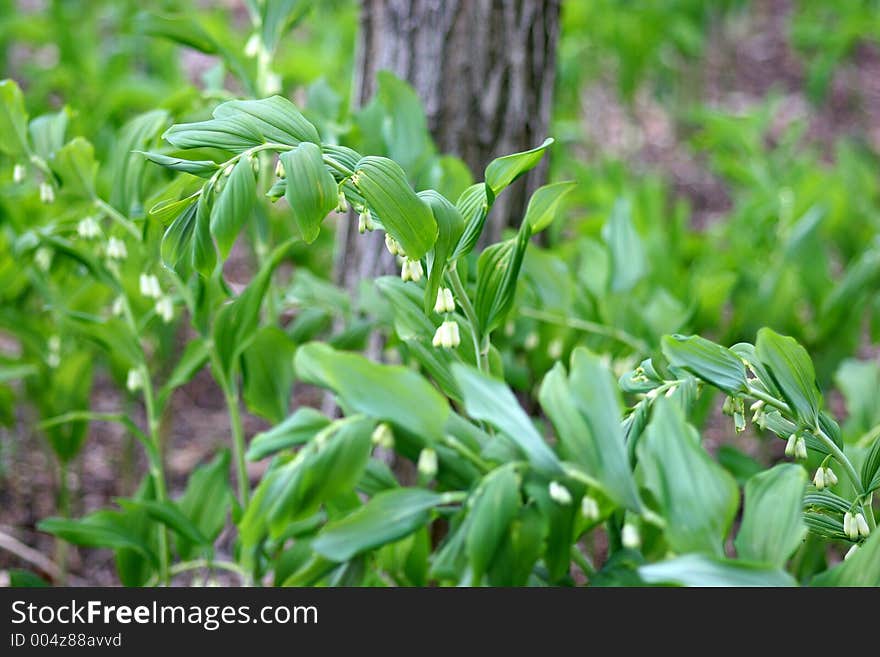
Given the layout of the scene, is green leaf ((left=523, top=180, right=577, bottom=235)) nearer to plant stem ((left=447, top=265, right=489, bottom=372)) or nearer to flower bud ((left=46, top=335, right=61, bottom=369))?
plant stem ((left=447, top=265, right=489, bottom=372))

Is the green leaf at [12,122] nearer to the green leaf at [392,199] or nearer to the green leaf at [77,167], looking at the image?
Answer: the green leaf at [77,167]

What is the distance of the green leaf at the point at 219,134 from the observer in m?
0.87

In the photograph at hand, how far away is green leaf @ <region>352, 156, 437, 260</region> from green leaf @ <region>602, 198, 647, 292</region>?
0.86 metres

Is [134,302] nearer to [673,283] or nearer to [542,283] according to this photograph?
[542,283]

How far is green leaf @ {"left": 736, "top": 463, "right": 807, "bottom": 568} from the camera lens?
32.6 inches

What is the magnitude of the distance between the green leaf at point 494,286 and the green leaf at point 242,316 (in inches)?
14.6

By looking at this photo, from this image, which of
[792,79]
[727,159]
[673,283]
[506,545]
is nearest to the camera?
[506,545]

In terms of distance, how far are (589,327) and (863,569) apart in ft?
2.81

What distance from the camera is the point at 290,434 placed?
2.91 ft

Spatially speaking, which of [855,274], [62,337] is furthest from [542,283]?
[62,337]

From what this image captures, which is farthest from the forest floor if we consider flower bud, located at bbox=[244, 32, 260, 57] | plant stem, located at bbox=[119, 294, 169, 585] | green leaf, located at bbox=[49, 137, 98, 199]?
flower bud, located at bbox=[244, 32, 260, 57]

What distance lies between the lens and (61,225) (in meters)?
1.51

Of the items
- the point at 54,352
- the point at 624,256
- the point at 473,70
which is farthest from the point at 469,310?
the point at 54,352
